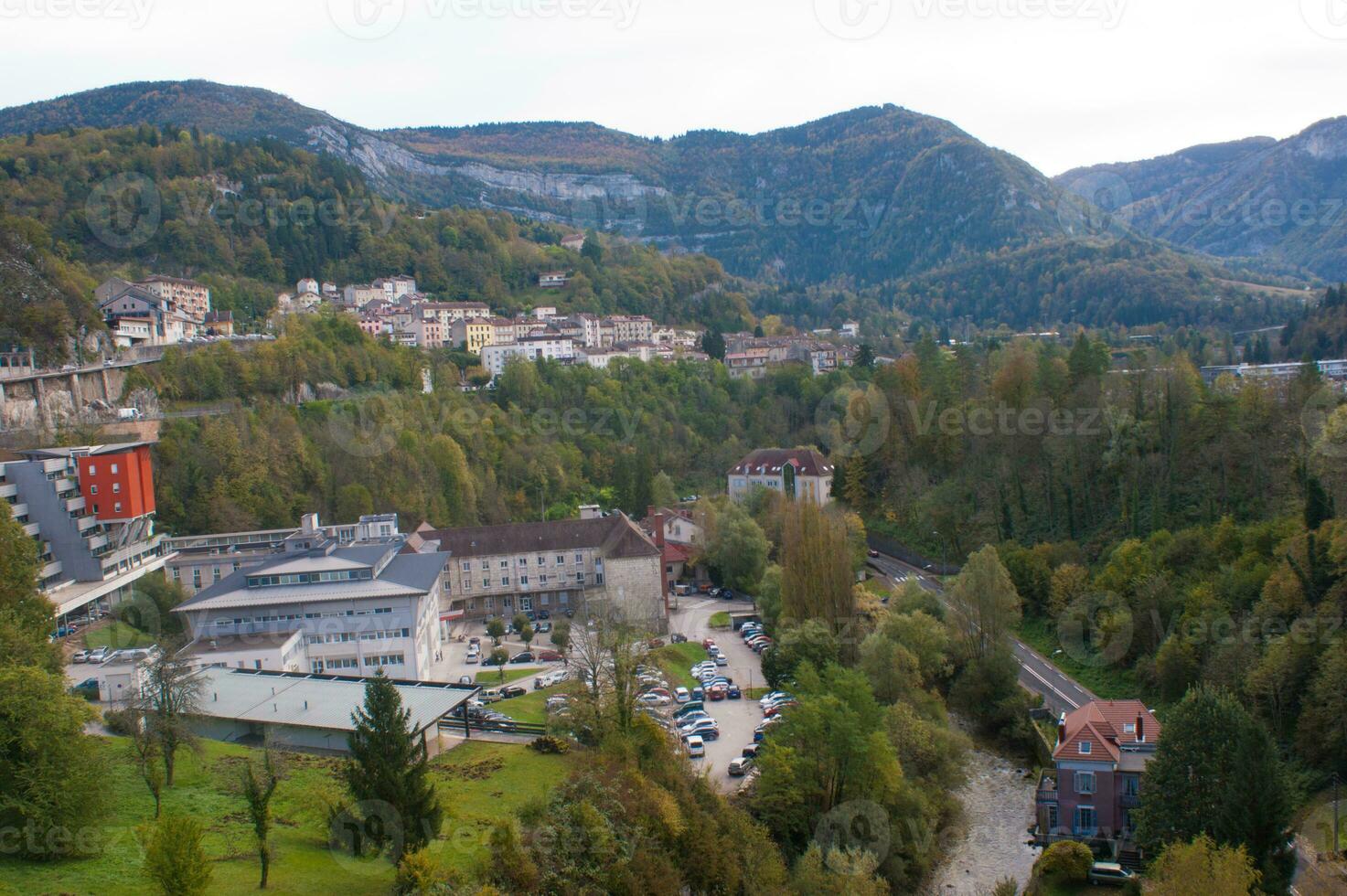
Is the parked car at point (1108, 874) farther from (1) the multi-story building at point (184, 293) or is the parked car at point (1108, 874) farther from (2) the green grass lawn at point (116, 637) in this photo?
(1) the multi-story building at point (184, 293)

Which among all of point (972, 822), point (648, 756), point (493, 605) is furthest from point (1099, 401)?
point (648, 756)

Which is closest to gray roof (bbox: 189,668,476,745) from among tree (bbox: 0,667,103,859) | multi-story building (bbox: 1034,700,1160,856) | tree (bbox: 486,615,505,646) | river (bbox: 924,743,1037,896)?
tree (bbox: 0,667,103,859)

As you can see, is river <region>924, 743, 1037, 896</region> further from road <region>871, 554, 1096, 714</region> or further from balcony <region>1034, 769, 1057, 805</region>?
road <region>871, 554, 1096, 714</region>

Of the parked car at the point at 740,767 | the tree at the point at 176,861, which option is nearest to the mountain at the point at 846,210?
the parked car at the point at 740,767

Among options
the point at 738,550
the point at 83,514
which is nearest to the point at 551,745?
the point at 738,550

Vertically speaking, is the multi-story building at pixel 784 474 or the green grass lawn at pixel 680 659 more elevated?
the multi-story building at pixel 784 474

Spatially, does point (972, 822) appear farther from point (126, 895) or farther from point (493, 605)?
point (493, 605)
